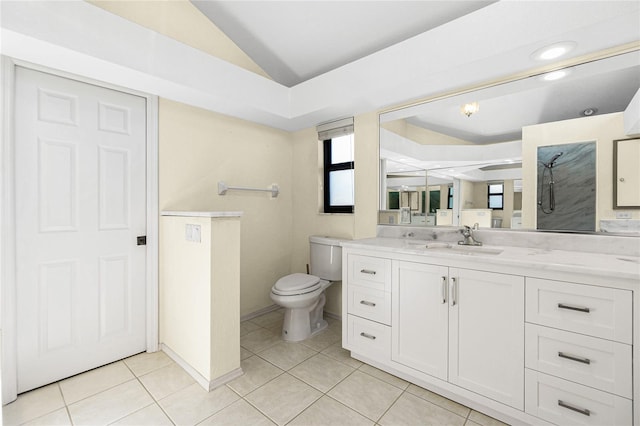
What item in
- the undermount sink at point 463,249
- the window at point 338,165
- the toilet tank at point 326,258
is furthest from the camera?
the window at point 338,165

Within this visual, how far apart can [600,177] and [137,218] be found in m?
3.04

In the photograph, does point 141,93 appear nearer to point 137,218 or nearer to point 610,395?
point 137,218

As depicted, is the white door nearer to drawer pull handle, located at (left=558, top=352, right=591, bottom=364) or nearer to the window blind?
the window blind

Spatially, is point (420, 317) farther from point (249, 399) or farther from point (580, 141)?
point (580, 141)

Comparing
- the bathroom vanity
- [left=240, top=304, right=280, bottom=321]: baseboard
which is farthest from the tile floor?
[left=240, top=304, right=280, bottom=321]: baseboard

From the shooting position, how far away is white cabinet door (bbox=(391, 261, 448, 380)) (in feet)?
5.77

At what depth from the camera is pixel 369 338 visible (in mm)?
2092

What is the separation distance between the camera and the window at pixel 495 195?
Result: 2062 millimetres

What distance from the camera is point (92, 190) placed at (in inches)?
80.3

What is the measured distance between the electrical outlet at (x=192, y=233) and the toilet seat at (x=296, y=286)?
828mm

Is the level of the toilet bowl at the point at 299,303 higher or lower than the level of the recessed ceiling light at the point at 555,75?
lower

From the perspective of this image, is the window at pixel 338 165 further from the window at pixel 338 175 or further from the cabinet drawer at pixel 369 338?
the cabinet drawer at pixel 369 338

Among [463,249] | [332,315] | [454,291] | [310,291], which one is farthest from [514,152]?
[332,315]

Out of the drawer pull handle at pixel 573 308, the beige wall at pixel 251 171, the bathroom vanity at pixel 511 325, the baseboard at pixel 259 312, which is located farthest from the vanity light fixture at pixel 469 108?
the baseboard at pixel 259 312
